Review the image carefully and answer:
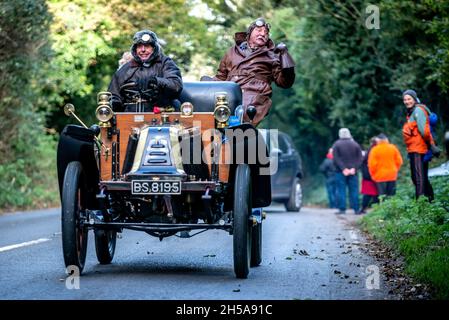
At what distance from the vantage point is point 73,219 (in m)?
9.22

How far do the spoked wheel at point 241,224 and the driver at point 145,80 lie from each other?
1.47 m

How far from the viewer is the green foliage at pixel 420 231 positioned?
9.31 m

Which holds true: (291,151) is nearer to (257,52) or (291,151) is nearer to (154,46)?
(257,52)

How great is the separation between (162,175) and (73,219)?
0.93m

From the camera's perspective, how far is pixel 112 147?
32.9 ft

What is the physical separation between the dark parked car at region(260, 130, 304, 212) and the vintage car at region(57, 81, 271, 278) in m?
13.7

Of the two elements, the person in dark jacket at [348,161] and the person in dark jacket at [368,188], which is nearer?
the person in dark jacket at [348,161]

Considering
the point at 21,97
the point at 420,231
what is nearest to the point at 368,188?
the point at 21,97

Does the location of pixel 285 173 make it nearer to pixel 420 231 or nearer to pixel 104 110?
pixel 420 231

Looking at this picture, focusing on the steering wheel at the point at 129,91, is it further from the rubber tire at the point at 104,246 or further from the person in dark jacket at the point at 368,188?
the person in dark jacket at the point at 368,188

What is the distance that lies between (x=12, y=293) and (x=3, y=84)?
1607 cm

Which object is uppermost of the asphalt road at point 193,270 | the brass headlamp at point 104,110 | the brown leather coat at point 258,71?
the brown leather coat at point 258,71

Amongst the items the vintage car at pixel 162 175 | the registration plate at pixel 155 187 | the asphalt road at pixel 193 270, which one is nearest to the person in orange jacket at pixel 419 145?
the asphalt road at pixel 193 270
